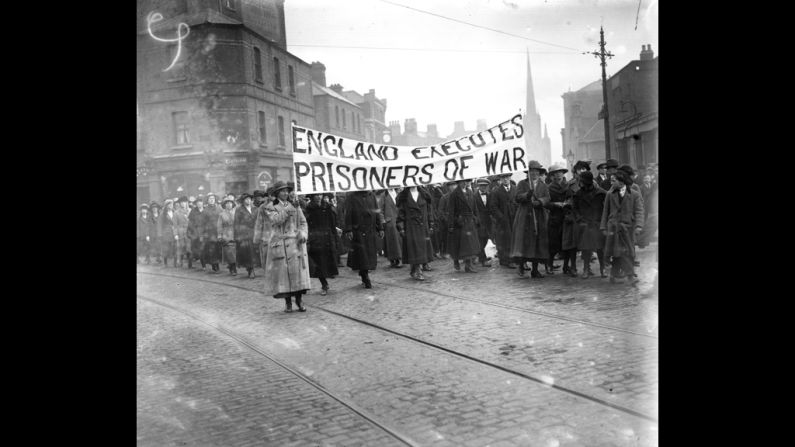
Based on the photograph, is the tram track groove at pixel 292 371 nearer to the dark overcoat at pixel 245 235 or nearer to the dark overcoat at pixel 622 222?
the dark overcoat at pixel 245 235

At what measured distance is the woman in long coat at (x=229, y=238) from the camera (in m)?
9.30

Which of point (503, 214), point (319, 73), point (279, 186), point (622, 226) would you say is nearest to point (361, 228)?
point (279, 186)

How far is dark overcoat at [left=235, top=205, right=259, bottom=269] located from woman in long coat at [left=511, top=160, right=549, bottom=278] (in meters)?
4.66

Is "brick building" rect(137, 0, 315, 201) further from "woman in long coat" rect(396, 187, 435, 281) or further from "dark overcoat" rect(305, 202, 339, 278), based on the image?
"woman in long coat" rect(396, 187, 435, 281)

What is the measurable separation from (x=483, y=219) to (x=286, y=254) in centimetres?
486

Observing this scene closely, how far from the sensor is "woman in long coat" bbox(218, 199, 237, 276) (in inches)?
366

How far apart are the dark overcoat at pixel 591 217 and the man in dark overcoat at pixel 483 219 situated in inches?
95.2

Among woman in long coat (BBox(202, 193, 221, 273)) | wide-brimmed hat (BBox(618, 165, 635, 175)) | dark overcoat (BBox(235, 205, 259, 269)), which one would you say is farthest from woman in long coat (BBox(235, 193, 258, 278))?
wide-brimmed hat (BBox(618, 165, 635, 175))

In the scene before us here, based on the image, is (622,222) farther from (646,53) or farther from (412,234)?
(412,234)

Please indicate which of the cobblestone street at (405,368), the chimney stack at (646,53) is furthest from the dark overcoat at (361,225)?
the chimney stack at (646,53)
